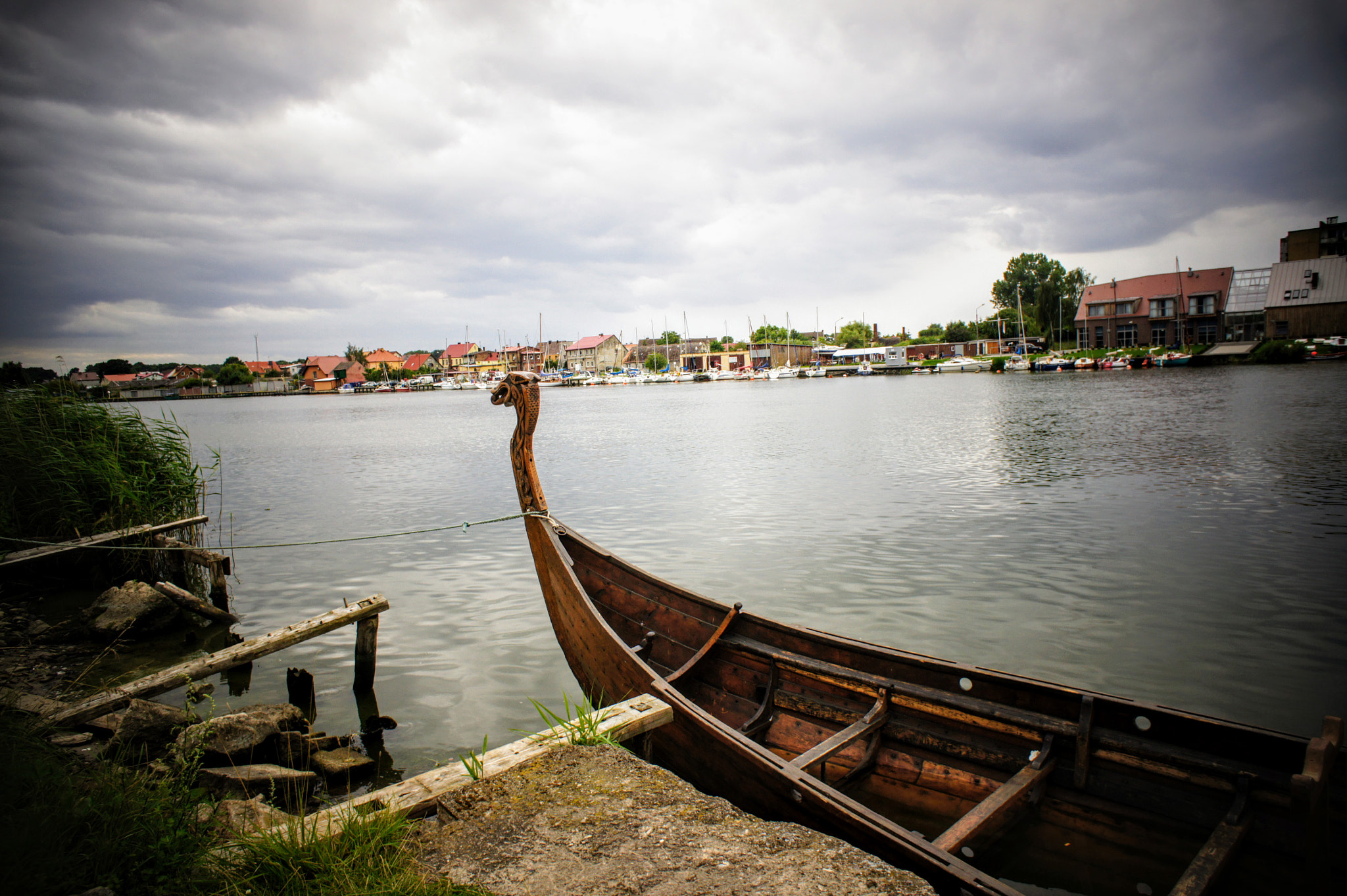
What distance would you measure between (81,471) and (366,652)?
7264mm

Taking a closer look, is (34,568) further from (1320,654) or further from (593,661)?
(1320,654)

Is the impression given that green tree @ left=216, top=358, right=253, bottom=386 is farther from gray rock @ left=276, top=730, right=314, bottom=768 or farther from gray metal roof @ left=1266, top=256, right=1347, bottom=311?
gray metal roof @ left=1266, top=256, right=1347, bottom=311

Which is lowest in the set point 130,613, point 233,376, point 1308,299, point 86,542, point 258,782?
point 258,782

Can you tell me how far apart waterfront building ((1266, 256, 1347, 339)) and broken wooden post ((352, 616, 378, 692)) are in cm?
7899

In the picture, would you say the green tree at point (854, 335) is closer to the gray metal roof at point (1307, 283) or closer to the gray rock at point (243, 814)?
the gray metal roof at point (1307, 283)

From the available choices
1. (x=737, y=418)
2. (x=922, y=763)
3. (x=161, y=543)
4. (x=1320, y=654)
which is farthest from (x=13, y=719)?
(x=737, y=418)

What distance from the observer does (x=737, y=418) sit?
136 ft

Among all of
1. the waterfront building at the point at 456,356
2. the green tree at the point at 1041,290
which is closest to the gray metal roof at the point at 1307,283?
the green tree at the point at 1041,290

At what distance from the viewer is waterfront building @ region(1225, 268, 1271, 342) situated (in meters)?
63.9

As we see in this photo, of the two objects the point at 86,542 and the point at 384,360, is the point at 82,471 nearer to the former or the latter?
the point at 86,542

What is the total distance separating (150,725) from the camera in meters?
5.39

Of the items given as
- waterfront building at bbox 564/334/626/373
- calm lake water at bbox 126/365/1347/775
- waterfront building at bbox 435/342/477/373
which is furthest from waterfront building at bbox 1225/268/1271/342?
waterfront building at bbox 435/342/477/373

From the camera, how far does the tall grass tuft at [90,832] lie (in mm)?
2342

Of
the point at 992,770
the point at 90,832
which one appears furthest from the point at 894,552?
the point at 90,832
